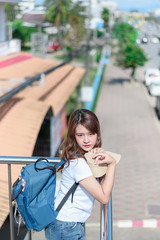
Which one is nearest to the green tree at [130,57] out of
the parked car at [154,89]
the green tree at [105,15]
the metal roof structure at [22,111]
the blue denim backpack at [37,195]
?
the metal roof structure at [22,111]

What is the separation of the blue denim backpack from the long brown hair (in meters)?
0.09

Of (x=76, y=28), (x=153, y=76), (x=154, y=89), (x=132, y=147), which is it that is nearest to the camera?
(x=154, y=89)

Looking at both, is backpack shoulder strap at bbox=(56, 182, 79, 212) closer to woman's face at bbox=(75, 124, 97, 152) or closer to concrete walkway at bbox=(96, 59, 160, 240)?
woman's face at bbox=(75, 124, 97, 152)

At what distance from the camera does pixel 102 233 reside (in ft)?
10.5

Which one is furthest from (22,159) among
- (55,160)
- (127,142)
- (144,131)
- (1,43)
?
(144,131)

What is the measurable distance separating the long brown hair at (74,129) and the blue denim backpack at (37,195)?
89 mm

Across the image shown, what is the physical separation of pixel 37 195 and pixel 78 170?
1.07 ft

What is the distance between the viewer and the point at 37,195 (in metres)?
2.96

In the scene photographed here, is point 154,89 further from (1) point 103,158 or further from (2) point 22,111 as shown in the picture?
(2) point 22,111

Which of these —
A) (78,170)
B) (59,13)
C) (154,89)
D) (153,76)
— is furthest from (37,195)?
(59,13)

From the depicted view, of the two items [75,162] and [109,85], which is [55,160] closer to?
[75,162]

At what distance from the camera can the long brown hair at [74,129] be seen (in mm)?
2982

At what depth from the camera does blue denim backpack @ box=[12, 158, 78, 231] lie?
9.59 ft

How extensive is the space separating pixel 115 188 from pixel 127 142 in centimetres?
717
